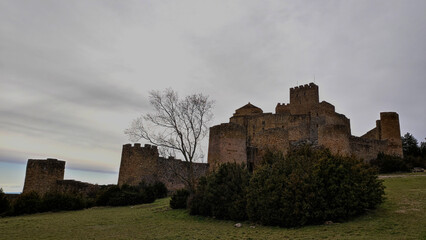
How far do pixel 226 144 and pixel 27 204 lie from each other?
1282 cm

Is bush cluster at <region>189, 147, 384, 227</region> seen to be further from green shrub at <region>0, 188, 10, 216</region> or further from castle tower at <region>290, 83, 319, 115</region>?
castle tower at <region>290, 83, 319, 115</region>

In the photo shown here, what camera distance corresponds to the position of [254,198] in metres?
13.0

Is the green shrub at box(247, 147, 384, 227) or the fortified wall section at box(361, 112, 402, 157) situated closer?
the green shrub at box(247, 147, 384, 227)

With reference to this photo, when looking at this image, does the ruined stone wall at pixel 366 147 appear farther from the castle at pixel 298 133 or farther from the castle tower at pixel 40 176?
the castle tower at pixel 40 176

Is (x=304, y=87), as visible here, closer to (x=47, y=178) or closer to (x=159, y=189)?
(x=159, y=189)

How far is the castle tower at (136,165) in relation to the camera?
25859mm

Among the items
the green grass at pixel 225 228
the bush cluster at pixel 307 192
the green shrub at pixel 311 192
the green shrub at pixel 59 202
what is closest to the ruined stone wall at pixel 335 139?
the green grass at pixel 225 228

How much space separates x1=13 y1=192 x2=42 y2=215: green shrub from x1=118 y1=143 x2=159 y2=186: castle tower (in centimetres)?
712

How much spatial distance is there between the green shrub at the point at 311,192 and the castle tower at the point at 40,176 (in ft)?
58.4

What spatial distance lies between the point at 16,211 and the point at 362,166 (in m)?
19.2

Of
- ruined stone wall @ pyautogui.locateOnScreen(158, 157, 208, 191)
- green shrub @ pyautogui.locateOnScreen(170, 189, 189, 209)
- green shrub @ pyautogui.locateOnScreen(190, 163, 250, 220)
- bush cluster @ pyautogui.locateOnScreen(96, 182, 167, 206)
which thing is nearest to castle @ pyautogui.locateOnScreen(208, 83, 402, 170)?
green shrub @ pyautogui.locateOnScreen(170, 189, 189, 209)

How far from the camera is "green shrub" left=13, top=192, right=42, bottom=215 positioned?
1888cm

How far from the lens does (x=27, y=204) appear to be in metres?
19.2

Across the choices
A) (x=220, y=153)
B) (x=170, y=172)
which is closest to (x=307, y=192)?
(x=220, y=153)
